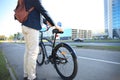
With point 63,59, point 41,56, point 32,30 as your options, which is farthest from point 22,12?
point 41,56

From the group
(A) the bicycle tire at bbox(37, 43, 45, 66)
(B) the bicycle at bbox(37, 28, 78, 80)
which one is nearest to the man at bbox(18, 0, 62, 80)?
(B) the bicycle at bbox(37, 28, 78, 80)

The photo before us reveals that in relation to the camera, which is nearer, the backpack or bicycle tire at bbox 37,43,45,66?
the backpack

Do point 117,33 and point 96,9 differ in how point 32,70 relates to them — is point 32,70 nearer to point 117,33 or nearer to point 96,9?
point 117,33

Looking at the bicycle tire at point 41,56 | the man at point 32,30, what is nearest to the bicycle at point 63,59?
the man at point 32,30

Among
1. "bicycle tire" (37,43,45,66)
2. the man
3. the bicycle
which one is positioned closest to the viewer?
the man

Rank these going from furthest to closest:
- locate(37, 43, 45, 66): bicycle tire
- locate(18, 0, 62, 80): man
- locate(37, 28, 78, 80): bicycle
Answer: locate(37, 43, 45, 66): bicycle tire → locate(37, 28, 78, 80): bicycle → locate(18, 0, 62, 80): man

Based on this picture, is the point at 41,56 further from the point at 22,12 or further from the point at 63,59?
the point at 22,12

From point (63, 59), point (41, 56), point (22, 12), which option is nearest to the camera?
point (22, 12)

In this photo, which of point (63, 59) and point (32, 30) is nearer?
point (32, 30)

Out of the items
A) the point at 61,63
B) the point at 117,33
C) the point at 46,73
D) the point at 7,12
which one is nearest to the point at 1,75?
the point at 46,73

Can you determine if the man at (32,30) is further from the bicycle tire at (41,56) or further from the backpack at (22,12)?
the bicycle tire at (41,56)

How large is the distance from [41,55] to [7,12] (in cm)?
152

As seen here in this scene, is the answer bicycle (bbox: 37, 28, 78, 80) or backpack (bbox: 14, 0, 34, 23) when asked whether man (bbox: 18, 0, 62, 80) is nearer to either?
backpack (bbox: 14, 0, 34, 23)

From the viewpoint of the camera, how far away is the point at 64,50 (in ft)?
11.9
